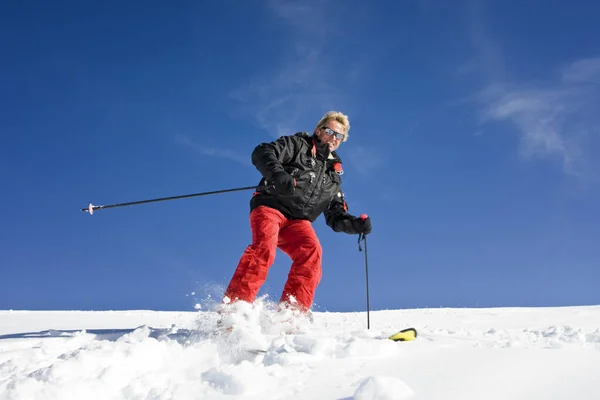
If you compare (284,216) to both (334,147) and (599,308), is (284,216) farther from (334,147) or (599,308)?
(599,308)

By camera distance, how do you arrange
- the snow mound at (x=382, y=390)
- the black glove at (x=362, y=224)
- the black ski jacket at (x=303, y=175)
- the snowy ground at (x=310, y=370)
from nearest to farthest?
1. the snow mound at (x=382, y=390)
2. the snowy ground at (x=310, y=370)
3. the black ski jacket at (x=303, y=175)
4. the black glove at (x=362, y=224)

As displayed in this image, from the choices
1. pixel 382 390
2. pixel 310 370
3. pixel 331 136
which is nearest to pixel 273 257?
pixel 331 136

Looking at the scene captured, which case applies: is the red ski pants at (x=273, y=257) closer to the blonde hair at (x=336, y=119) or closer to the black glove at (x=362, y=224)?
the black glove at (x=362, y=224)

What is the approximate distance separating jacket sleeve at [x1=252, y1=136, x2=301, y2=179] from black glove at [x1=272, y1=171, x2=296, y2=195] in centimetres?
8

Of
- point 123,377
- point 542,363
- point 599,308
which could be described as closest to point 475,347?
point 542,363

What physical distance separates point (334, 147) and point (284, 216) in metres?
1.00

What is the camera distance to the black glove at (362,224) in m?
5.47

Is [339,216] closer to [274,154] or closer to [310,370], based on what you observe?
[274,154]

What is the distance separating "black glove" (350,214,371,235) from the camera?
547 centimetres

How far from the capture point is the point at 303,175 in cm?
513

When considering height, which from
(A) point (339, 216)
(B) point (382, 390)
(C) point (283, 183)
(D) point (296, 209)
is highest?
(A) point (339, 216)

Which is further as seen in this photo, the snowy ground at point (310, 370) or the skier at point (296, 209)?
the skier at point (296, 209)

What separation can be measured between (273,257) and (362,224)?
133 cm

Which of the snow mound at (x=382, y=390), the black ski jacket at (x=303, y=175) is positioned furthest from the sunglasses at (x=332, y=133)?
the snow mound at (x=382, y=390)
